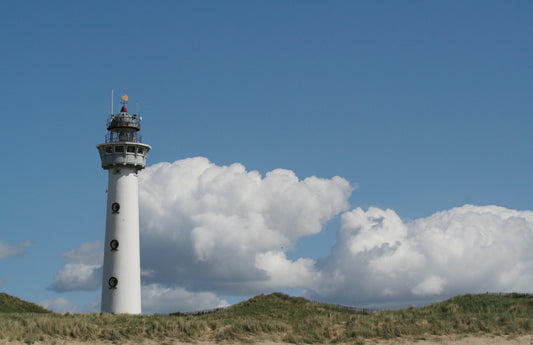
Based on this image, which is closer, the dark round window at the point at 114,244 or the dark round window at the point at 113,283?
the dark round window at the point at 113,283

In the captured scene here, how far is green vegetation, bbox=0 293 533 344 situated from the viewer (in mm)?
46625

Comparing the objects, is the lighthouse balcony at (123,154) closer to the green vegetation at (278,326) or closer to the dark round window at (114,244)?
the dark round window at (114,244)

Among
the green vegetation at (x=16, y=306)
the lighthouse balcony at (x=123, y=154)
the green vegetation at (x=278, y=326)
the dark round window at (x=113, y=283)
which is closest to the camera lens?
the green vegetation at (x=278, y=326)

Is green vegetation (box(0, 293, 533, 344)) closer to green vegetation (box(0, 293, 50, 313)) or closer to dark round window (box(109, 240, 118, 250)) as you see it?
dark round window (box(109, 240, 118, 250))

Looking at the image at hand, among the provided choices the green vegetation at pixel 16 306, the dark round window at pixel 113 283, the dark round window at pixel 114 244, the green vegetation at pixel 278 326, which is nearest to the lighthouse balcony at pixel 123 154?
the dark round window at pixel 114 244

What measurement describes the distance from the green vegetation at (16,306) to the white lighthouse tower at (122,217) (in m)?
12.1

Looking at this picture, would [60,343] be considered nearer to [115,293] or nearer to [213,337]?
[213,337]

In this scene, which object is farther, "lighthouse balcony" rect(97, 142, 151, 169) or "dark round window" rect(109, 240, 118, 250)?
"lighthouse balcony" rect(97, 142, 151, 169)

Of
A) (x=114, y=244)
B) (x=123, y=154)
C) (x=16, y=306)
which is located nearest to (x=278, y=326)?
(x=114, y=244)

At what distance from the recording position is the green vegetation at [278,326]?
4662 centimetres

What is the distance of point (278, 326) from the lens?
49469mm

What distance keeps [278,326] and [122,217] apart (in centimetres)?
1949

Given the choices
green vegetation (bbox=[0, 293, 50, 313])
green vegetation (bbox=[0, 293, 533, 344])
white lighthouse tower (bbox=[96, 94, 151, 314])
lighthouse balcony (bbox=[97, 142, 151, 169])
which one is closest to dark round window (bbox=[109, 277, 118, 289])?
white lighthouse tower (bbox=[96, 94, 151, 314])

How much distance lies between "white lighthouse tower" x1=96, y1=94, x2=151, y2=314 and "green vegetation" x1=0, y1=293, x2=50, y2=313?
39.7 feet
